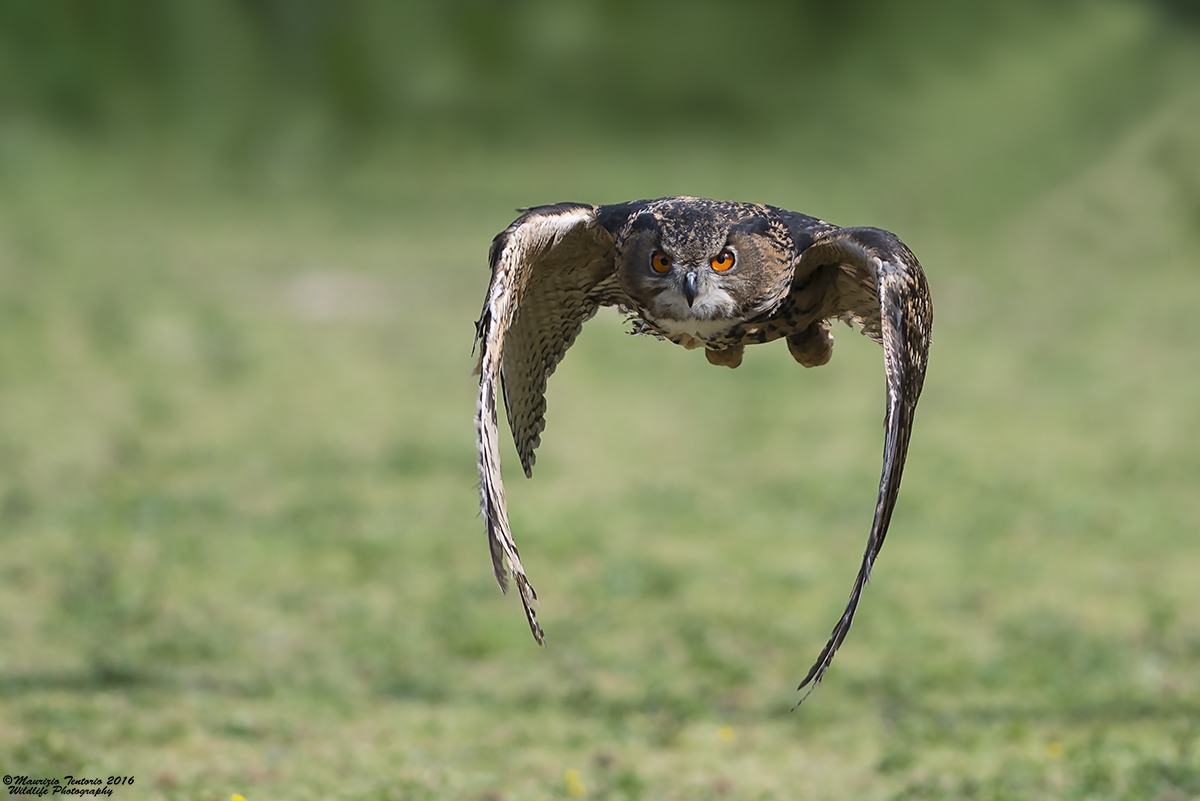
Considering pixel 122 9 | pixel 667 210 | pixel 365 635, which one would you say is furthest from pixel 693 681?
pixel 122 9

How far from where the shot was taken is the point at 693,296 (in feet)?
10.5

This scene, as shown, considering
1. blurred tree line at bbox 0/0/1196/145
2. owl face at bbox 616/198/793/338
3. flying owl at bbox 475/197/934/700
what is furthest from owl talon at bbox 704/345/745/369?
blurred tree line at bbox 0/0/1196/145

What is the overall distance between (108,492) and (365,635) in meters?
3.08

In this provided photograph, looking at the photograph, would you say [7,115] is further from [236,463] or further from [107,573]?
[107,573]

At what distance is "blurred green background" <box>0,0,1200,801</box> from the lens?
20.0ft

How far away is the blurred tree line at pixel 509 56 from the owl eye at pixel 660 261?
21428mm

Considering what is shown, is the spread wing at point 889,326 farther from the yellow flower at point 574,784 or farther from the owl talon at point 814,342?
the yellow flower at point 574,784

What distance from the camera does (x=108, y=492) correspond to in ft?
31.0

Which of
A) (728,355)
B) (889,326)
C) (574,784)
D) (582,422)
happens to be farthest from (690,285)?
(582,422)

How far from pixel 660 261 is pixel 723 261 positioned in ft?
0.52

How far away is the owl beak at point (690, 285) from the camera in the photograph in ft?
10.5

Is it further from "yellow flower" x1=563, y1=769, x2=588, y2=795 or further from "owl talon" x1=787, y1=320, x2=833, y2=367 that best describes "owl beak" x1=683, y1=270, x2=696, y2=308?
"yellow flower" x1=563, y1=769, x2=588, y2=795

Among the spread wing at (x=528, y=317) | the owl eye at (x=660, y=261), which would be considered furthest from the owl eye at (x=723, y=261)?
the spread wing at (x=528, y=317)

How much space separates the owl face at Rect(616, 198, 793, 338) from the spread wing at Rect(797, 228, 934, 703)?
12 cm
